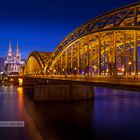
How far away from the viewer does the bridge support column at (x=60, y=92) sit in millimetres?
68000

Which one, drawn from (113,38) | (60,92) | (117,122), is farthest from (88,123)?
(60,92)

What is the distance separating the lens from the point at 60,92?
6875 centimetres

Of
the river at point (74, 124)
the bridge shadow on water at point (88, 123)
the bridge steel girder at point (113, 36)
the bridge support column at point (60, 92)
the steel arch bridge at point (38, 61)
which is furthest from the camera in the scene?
the steel arch bridge at point (38, 61)

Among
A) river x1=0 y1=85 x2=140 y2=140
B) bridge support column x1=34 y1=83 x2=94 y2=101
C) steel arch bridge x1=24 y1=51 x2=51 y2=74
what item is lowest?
river x1=0 y1=85 x2=140 y2=140

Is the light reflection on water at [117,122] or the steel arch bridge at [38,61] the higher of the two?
the steel arch bridge at [38,61]

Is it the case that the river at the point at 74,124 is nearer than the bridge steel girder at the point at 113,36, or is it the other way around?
the river at the point at 74,124

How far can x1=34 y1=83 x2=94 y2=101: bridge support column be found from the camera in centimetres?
6800

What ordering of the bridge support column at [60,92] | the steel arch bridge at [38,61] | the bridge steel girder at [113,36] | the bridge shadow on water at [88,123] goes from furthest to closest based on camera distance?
1. the steel arch bridge at [38,61]
2. the bridge support column at [60,92]
3. the bridge steel girder at [113,36]
4. the bridge shadow on water at [88,123]

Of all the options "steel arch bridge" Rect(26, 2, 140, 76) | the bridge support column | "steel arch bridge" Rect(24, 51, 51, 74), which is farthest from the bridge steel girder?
"steel arch bridge" Rect(24, 51, 51, 74)

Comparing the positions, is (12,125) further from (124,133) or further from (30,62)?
(30,62)

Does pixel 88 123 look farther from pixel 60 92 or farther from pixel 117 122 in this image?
pixel 60 92

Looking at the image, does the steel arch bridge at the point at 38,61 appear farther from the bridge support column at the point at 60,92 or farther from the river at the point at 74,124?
the river at the point at 74,124

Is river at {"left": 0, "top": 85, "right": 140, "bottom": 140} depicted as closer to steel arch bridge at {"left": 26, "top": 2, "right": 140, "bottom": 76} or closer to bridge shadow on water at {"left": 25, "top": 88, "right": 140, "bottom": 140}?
bridge shadow on water at {"left": 25, "top": 88, "right": 140, "bottom": 140}

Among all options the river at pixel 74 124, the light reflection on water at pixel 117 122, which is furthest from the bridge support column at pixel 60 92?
the light reflection on water at pixel 117 122
